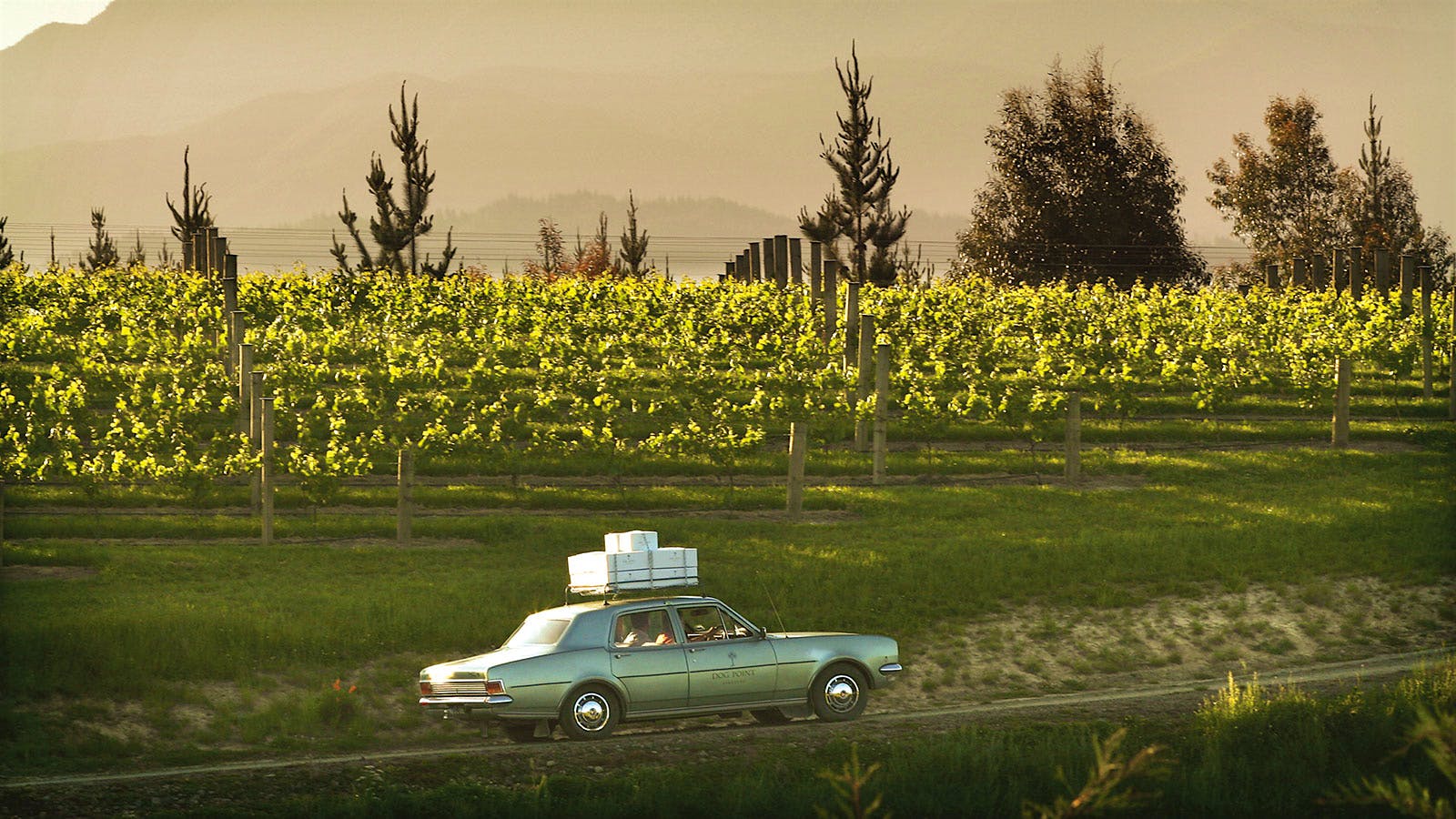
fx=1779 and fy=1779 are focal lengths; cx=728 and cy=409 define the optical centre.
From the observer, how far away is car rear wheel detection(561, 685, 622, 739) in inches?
719

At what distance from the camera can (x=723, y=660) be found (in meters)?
18.9

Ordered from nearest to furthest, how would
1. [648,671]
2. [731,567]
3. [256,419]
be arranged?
[648,671] → [731,567] → [256,419]

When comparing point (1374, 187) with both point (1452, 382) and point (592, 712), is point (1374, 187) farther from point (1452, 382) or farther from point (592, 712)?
point (592, 712)

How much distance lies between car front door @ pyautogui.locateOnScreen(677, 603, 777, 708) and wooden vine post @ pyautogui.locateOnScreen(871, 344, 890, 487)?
50.7ft

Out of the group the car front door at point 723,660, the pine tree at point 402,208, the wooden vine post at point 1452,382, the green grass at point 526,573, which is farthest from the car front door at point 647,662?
the pine tree at point 402,208

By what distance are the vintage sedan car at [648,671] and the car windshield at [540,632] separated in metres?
0.01

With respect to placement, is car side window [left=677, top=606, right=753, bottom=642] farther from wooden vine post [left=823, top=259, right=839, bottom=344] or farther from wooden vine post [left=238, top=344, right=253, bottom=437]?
wooden vine post [left=823, top=259, right=839, bottom=344]

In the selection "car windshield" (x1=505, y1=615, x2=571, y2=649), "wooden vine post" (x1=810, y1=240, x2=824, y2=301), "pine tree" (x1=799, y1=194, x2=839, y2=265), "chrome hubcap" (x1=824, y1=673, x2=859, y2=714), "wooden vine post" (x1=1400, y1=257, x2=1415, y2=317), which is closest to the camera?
"car windshield" (x1=505, y1=615, x2=571, y2=649)

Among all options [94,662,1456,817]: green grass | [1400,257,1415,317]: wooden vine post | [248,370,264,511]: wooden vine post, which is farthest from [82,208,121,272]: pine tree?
[94,662,1456,817]: green grass

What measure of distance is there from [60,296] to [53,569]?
23601mm

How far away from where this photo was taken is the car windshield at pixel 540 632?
18453 mm

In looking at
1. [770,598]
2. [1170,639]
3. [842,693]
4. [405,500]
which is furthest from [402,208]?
[842,693]

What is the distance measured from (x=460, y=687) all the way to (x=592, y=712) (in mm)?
1420

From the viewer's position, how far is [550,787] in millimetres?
16703
